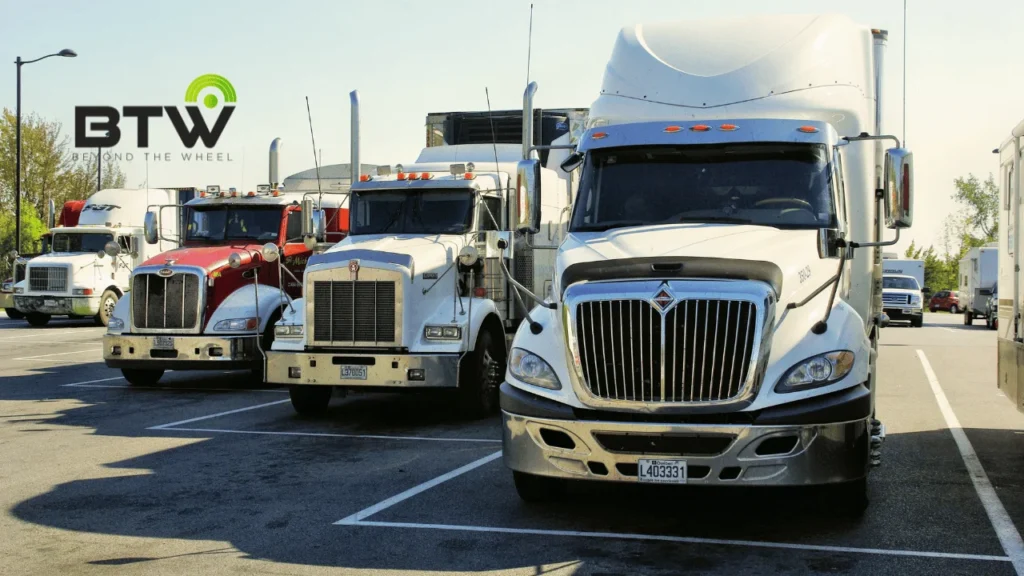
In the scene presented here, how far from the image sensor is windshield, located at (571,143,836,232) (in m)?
8.43

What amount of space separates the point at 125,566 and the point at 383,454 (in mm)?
4209

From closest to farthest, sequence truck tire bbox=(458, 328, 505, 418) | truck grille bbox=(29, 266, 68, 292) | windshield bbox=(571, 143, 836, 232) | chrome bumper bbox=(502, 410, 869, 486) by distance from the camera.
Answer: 1. chrome bumper bbox=(502, 410, 869, 486)
2. windshield bbox=(571, 143, 836, 232)
3. truck tire bbox=(458, 328, 505, 418)
4. truck grille bbox=(29, 266, 68, 292)

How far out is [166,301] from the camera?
1552 centimetres

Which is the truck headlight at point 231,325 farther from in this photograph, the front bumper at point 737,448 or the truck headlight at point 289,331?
the front bumper at point 737,448

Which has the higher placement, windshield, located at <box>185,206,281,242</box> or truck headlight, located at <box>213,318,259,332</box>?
windshield, located at <box>185,206,281,242</box>

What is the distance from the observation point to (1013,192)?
10195mm

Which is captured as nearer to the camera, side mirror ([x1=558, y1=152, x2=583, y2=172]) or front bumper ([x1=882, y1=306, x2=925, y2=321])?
side mirror ([x1=558, y1=152, x2=583, y2=172])

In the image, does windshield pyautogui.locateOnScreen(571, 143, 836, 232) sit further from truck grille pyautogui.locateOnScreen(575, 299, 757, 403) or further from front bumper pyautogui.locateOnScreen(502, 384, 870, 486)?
front bumper pyautogui.locateOnScreen(502, 384, 870, 486)

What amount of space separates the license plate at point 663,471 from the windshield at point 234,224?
10606 mm

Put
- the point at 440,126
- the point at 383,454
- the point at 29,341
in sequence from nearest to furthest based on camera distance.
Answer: the point at 383,454, the point at 440,126, the point at 29,341

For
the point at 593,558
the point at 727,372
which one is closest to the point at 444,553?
the point at 593,558

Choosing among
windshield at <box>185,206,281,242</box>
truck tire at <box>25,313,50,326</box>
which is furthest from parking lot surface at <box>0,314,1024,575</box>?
truck tire at <box>25,313,50,326</box>

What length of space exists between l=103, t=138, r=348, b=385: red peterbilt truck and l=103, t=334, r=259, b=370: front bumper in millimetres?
13

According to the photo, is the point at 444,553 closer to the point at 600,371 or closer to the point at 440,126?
the point at 600,371
